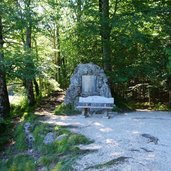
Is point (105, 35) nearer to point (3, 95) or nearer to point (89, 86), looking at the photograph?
point (89, 86)

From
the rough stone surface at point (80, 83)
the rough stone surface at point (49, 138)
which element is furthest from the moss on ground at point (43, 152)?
the rough stone surface at point (80, 83)

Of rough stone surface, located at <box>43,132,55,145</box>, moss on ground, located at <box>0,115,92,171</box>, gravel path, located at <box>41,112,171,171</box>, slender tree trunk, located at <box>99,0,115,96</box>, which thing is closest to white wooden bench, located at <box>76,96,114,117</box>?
gravel path, located at <box>41,112,171,171</box>

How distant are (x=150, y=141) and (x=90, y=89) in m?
6.54

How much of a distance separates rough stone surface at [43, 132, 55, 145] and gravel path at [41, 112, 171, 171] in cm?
70

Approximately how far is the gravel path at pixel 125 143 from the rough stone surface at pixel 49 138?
70 cm

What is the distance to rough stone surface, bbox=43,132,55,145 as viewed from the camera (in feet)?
30.7

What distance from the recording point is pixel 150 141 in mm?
8172

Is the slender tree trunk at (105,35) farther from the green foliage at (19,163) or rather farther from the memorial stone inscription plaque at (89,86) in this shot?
the green foliage at (19,163)

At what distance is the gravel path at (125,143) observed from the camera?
20.8ft

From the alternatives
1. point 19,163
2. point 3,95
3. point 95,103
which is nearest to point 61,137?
point 19,163

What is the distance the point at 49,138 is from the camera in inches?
379

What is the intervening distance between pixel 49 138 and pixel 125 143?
2.72 meters

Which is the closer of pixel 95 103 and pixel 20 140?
pixel 20 140

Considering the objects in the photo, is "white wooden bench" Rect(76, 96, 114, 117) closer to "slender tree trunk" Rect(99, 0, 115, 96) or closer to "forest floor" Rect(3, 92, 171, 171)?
"forest floor" Rect(3, 92, 171, 171)
